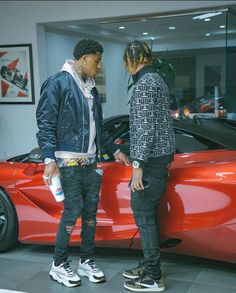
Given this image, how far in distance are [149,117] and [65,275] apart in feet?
3.63

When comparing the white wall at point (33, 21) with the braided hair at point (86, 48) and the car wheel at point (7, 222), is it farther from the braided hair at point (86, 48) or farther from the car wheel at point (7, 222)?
the car wheel at point (7, 222)

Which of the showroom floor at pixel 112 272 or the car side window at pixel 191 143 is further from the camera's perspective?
the car side window at pixel 191 143

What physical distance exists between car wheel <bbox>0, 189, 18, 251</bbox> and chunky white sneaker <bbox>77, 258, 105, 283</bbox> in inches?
23.9

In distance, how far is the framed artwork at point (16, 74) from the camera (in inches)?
263

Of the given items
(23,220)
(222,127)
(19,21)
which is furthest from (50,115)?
(19,21)

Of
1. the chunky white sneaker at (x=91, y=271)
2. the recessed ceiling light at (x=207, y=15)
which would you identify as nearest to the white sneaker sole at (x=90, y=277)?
the chunky white sneaker at (x=91, y=271)

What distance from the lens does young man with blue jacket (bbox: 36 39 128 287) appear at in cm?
252

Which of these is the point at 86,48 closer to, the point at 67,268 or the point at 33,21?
the point at 67,268

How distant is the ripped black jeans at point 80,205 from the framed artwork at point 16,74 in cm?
427

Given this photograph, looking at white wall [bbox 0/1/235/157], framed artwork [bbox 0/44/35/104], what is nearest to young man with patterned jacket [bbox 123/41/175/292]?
white wall [bbox 0/1/235/157]

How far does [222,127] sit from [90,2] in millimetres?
3784

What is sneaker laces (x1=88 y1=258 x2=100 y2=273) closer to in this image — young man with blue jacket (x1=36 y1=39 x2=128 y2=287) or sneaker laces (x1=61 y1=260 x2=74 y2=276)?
young man with blue jacket (x1=36 y1=39 x2=128 y2=287)

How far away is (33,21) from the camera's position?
657cm

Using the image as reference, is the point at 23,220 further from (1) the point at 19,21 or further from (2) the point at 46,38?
(2) the point at 46,38
